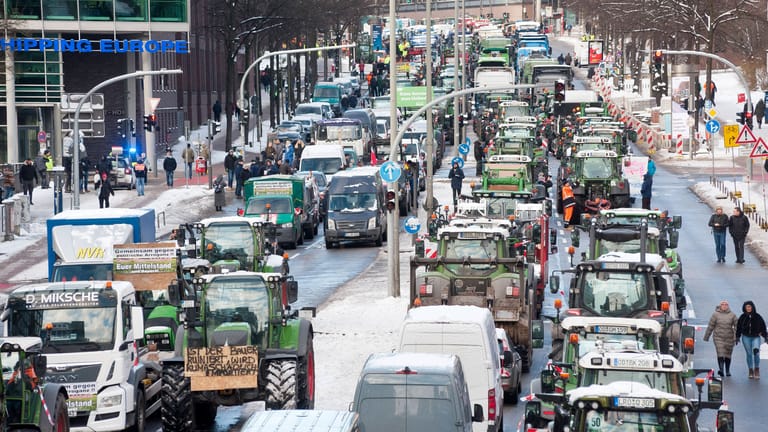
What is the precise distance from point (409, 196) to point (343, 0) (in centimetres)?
5326

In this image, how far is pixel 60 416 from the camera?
780 inches

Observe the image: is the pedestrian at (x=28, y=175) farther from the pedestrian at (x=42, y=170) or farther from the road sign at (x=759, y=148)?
the road sign at (x=759, y=148)

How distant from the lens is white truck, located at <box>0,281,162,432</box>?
853 inches

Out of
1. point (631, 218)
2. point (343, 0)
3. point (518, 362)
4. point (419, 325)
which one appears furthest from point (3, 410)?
point (343, 0)

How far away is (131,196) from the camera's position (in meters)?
60.9

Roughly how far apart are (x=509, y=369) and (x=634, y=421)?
30.1 feet

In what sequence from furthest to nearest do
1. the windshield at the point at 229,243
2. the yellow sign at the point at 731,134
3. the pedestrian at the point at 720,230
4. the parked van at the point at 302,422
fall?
1. the yellow sign at the point at 731,134
2. the pedestrian at the point at 720,230
3. the windshield at the point at 229,243
4. the parked van at the point at 302,422

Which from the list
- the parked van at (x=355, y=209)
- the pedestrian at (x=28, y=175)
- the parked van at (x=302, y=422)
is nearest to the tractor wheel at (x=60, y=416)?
the parked van at (x=302, y=422)

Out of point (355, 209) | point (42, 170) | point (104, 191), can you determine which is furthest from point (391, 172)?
point (42, 170)

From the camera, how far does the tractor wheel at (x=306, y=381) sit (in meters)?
22.0

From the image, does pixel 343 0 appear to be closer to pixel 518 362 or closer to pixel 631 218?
pixel 631 218

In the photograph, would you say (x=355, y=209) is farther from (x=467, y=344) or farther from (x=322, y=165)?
(x=467, y=344)

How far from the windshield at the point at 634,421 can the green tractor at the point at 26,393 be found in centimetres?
713

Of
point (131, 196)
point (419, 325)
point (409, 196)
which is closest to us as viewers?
point (419, 325)
